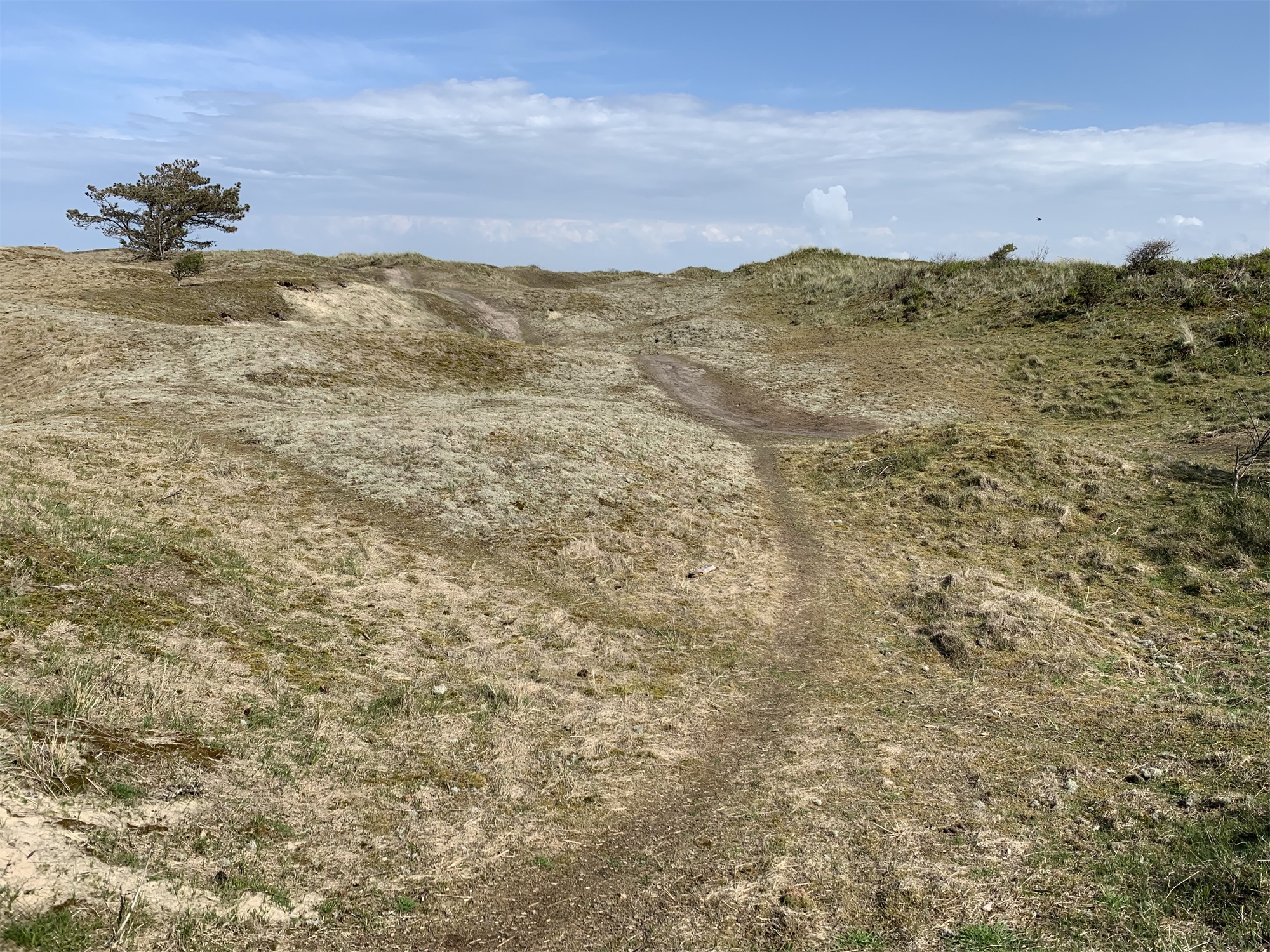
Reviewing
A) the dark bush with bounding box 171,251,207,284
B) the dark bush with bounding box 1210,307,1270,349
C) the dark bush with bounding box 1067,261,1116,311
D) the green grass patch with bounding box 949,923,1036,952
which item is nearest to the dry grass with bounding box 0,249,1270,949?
the green grass patch with bounding box 949,923,1036,952

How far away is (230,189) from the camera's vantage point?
61.7 m

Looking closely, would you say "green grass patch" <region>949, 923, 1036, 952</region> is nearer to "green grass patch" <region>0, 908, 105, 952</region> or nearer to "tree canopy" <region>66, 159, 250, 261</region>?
"green grass patch" <region>0, 908, 105, 952</region>

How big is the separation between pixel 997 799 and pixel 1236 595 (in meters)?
10.6

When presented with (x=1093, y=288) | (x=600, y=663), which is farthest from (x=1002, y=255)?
(x=600, y=663)

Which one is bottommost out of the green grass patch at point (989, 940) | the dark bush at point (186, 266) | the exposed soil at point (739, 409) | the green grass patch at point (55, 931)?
the green grass patch at point (989, 940)

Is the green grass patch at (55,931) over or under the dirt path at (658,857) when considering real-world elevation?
over

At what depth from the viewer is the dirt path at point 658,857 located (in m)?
6.48

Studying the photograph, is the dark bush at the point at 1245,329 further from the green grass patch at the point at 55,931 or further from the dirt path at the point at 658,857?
the green grass patch at the point at 55,931

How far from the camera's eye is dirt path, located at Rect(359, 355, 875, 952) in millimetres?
6477

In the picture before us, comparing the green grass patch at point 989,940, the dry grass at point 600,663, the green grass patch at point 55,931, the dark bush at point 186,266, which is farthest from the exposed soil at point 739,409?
the dark bush at point 186,266

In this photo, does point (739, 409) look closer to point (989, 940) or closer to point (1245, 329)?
point (1245, 329)

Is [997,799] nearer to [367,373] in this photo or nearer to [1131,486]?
[1131,486]

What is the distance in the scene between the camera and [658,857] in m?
7.67

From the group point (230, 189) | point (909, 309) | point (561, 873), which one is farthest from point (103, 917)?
point (230, 189)
